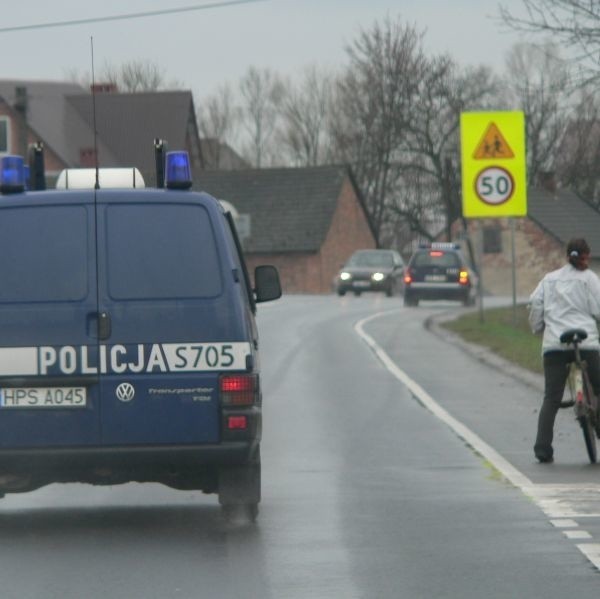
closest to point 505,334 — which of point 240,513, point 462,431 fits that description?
point 462,431

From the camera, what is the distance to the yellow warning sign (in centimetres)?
3253

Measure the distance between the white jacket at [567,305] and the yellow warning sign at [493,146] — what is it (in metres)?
18.0

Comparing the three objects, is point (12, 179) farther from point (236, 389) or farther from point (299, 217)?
point (299, 217)

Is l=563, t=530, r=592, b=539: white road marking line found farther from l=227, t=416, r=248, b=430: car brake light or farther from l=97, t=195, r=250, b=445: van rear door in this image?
l=97, t=195, r=250, b=445: van rear door

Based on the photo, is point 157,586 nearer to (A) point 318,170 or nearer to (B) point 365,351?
(B) point 365,351

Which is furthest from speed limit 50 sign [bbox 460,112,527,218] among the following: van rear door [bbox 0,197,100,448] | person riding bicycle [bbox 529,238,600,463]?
van rear door [bbox 0,197,100,448]

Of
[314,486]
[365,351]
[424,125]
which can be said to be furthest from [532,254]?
[314,486]

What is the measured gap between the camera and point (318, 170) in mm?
91812

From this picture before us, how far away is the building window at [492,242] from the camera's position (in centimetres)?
9738

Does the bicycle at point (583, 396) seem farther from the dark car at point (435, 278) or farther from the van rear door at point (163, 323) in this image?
the dark car at point (435, 278)

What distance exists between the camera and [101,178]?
13.1m

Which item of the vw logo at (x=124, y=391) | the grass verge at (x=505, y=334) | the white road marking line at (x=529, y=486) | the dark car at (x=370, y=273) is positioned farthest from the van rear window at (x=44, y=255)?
the dark car at (x=370, y=273)

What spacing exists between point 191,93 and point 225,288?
273 feet

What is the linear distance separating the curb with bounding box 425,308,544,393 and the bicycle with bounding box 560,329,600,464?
7.60m
